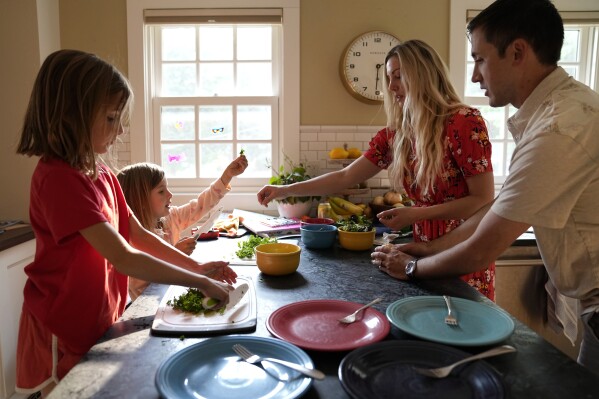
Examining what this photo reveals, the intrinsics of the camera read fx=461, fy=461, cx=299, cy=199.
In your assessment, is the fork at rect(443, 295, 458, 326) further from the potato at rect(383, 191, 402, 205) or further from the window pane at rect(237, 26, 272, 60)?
the window pane at rect(237, 26, 272, 60)

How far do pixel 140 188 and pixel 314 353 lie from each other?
1.36 m

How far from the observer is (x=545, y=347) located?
3.23 feet

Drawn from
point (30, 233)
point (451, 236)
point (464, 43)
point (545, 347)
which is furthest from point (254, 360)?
point (464, 43)

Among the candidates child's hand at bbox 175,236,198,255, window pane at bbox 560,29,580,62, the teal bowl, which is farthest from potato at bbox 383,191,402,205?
window pane at bbox 560,29,580,62

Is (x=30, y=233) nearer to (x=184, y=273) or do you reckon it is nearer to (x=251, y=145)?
(x=251, y=145)

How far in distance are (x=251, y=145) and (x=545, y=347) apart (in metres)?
2.83

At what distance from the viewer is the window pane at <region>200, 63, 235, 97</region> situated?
3.50m

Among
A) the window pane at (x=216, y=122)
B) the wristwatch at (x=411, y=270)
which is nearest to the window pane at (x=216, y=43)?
the window pane at (x=216, y=122)

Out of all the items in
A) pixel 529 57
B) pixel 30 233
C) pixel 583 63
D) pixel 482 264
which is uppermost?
pixel 583 63

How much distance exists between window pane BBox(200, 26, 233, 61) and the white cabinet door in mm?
1840

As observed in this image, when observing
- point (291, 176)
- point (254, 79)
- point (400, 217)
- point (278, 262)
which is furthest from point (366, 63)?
point (278, 262)

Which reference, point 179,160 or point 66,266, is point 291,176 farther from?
point 66,266

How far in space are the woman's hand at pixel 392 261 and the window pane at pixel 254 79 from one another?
2.22 meters

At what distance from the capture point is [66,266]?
125 cm
